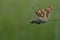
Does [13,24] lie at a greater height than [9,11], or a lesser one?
lesser

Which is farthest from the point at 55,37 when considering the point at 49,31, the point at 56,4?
the point at 56,4

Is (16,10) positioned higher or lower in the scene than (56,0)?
lower

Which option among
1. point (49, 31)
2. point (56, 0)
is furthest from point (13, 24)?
point (56, 0)

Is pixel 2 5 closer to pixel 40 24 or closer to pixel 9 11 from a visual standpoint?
pixel 9 11

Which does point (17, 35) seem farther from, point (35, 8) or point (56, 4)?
point (56, 4)

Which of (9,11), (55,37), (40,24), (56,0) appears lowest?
(55,37)
